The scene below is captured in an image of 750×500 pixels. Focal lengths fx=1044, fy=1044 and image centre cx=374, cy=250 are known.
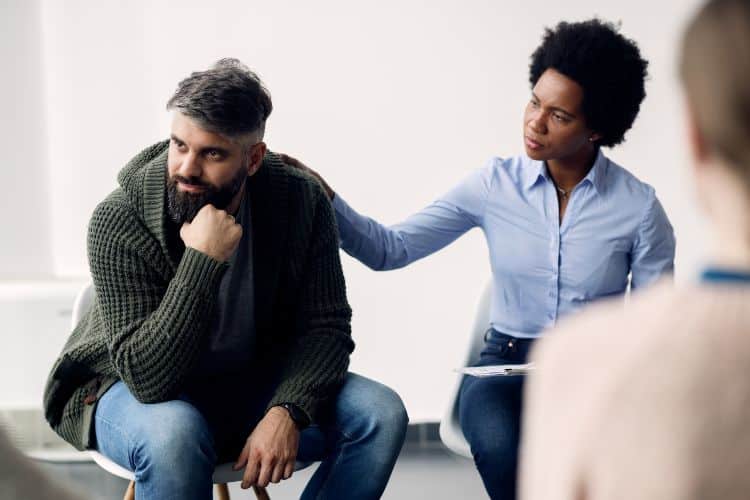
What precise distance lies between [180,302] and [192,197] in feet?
0.77

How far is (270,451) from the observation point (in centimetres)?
206

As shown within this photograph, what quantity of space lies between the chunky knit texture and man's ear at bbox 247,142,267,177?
0.05m

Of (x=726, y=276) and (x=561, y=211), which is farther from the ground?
(x=726, y=276)

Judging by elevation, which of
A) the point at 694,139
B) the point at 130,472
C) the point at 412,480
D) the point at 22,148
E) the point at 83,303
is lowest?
the point at 412,480

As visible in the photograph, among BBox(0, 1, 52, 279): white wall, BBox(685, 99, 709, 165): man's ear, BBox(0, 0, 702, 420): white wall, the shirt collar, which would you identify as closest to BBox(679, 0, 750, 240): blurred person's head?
BBox(685, 99, 709, 165): man's ear

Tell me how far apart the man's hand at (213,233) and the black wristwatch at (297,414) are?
1.07 feet

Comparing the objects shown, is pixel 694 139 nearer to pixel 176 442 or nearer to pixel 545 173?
pixel 176 442

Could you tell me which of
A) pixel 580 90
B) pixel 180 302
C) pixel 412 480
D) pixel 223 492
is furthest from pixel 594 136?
pixel 412 480

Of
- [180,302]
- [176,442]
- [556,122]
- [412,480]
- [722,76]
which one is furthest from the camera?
[412,480]

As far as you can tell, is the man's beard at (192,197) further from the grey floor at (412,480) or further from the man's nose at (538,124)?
the grey floor at (412,480)

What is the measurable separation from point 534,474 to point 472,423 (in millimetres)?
1492

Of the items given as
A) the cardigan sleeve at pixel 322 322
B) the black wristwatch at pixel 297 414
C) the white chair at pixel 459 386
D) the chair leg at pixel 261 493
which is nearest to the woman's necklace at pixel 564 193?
the white chair at pixel 459 386

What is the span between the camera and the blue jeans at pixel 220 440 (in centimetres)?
196

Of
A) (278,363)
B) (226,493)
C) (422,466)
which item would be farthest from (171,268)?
(422,466)
